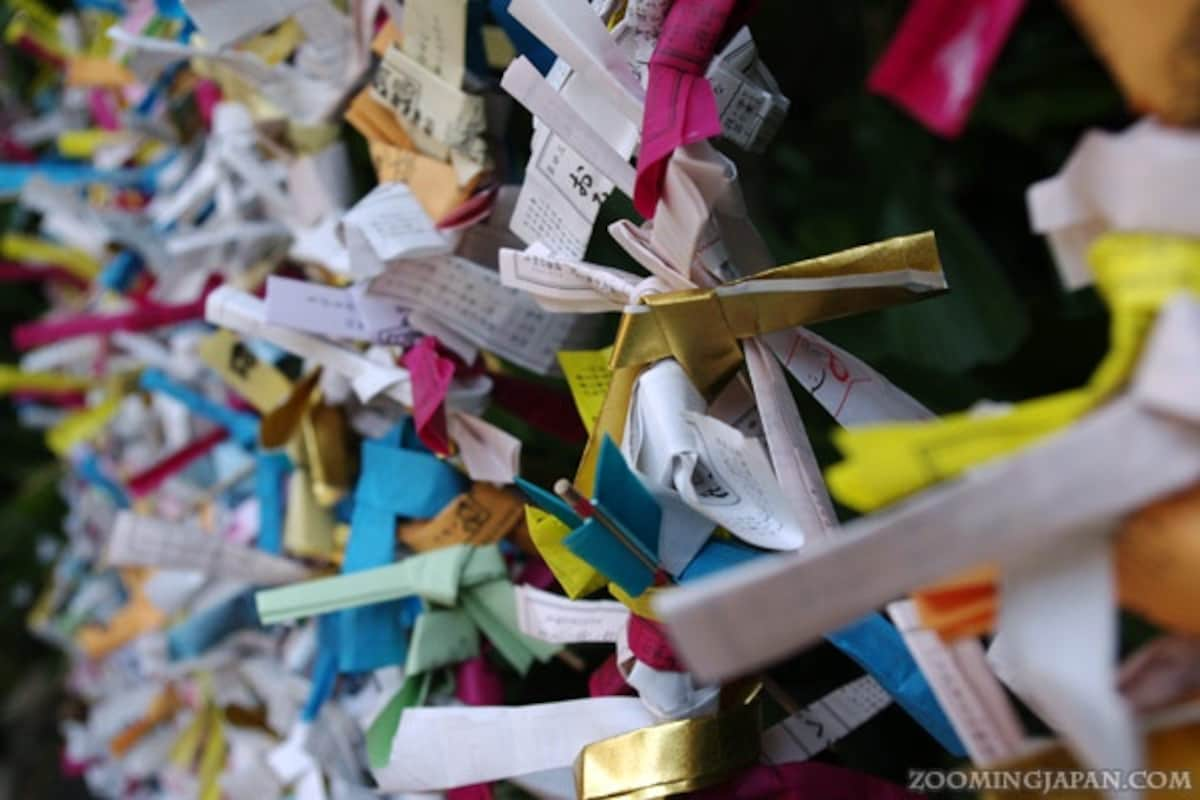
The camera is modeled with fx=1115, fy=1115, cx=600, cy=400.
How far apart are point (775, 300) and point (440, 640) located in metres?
0.19

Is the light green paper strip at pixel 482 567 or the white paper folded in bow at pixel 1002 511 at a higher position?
the white paper folded in bow at pixel 1002 511

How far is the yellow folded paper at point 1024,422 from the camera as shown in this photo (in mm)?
187

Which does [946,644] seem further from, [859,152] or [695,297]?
[859,152]

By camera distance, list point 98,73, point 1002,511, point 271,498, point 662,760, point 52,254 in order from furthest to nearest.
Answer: point 52,254
point 98,73
point 271,498
point 662,760
point 1002,511

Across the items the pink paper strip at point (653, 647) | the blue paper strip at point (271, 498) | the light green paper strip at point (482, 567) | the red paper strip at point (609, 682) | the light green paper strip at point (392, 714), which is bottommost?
the blue paper strip at point (271, 498)

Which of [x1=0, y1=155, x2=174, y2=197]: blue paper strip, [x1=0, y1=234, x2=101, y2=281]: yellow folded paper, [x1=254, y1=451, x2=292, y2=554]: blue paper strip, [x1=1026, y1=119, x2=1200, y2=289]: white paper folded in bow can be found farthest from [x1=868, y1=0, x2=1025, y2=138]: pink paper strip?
[x1=0, y1=234, x2=101, y2=281]: yellow folded paper

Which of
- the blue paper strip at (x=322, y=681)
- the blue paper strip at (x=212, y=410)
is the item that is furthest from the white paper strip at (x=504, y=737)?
the blue paper strip at (x=212, y=410)

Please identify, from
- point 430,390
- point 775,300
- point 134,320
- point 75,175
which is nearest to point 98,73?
point 75,175

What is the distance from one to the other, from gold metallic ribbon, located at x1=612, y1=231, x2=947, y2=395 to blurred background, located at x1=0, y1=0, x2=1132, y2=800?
0.20ft

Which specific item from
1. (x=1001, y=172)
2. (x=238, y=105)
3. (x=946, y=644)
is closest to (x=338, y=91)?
(x=238, y=105)

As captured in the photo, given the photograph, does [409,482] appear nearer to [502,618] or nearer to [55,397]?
[502,618]

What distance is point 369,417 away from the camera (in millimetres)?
437

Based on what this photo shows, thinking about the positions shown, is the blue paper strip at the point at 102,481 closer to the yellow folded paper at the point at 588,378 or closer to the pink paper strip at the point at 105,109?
the pink paper strip at the point at 105,109

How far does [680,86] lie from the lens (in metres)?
0.26
